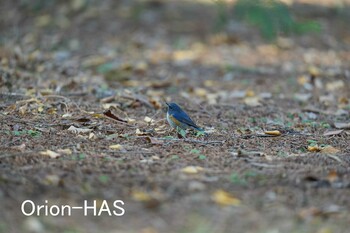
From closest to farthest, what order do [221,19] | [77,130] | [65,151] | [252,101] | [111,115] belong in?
1. [65,151]
2. [77,130]
3. [111,115]
4. [252,101]
5. [221,19]

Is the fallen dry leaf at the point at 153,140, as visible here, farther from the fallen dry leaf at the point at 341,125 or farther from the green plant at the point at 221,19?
the green plant at the point at 221,19

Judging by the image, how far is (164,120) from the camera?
6461 millimetres

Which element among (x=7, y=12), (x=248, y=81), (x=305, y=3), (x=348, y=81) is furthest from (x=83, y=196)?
(x=305, y=3)

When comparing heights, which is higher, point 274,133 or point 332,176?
point 332,176

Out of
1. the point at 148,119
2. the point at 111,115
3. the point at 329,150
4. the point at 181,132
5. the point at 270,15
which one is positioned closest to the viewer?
the point at 329,150

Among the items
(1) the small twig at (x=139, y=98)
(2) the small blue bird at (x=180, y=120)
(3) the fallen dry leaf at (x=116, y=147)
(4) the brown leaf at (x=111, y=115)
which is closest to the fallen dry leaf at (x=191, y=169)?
(3) the fallen dry leaf at (x=116, y=147)

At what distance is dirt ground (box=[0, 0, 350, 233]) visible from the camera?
401 cm

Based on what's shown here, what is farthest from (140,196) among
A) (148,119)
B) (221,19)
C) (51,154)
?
(221,19)

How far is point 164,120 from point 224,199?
98.2 inches

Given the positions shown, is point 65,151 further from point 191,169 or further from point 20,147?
point 191,169

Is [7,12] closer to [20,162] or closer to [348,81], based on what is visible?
[348,81]

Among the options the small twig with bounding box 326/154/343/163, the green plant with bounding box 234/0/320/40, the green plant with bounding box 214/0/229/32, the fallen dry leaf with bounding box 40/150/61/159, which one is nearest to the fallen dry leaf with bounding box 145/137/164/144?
the fallen dry leaf with bounding box 40/150/61/159

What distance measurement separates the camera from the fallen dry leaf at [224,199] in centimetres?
403

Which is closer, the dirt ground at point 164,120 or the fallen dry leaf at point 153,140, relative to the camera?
the dirt ground at point 164,120
